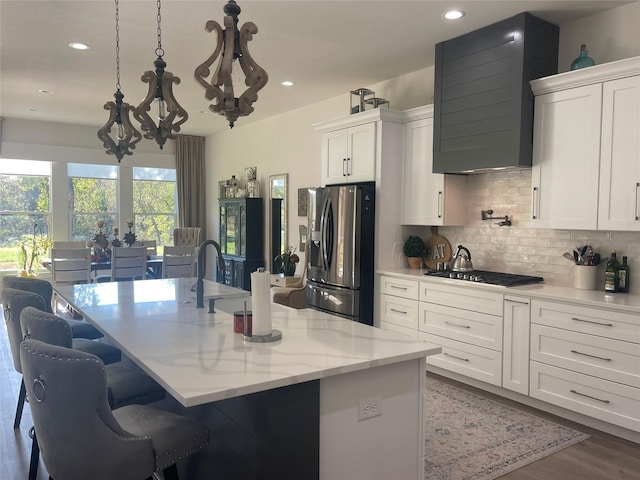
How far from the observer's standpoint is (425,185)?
4.61 metres

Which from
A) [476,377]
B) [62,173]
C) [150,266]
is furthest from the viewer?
[62,173]

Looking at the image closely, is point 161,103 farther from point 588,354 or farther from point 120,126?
point 588,354

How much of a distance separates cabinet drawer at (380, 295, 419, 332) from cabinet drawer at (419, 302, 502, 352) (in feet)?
0.28

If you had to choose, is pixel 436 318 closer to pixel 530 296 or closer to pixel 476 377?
pixel 476 377

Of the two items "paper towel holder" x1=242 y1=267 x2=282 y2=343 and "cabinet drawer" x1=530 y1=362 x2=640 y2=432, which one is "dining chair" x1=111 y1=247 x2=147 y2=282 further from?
"cabinet drawer" x1=530 y1=362 x2=640 y2=432

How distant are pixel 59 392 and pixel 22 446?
6.03 ft

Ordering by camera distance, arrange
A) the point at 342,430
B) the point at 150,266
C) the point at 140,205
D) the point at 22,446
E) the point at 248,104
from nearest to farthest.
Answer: the point at 342,430, the point at 248,104, the point at 22,446, the point at 150,266, the point at 140,205

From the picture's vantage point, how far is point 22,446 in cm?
294

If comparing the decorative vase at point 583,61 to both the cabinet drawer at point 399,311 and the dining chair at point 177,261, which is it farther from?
the dining chair at point 177,261

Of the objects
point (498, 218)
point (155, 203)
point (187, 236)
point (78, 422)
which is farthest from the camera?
point (155, 203)

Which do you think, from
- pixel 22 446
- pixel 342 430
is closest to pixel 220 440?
pixel 342 430

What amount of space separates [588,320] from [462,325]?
3.31 feet

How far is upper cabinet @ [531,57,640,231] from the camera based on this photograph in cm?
317

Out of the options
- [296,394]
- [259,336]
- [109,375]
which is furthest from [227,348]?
[109,375]
